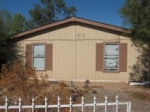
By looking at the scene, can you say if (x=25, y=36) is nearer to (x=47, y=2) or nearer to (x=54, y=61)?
(x=54, y=61)

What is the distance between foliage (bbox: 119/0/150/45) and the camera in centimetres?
1266

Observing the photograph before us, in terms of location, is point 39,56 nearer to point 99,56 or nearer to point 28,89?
point 99,56

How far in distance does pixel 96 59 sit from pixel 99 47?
71 centimetres

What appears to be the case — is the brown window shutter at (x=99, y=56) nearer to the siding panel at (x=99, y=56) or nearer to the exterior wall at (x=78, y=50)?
the siding panel at (x=99, y=56)

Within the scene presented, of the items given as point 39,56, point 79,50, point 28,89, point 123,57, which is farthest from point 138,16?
point 28,89

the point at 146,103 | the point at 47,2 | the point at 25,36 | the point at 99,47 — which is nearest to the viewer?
the point at 146,103

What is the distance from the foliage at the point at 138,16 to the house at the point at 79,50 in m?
2.40

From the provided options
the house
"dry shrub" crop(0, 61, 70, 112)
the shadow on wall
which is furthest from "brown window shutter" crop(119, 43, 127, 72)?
"dry shrub" crop(0, 61, 70, 112)

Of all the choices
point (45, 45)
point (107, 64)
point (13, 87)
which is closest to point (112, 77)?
point (107, 64)

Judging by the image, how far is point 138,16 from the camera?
42.2 ft

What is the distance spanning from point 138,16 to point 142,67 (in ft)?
14.0

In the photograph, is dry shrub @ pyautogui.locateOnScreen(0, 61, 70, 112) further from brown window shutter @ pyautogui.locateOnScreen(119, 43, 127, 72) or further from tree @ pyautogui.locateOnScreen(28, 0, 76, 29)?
tree @ pyautogui.locateOnScreen(28, 0, 76, 29)

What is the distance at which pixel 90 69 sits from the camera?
1670cm

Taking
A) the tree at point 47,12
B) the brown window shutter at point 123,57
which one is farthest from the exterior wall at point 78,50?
the tree at point 47,12
